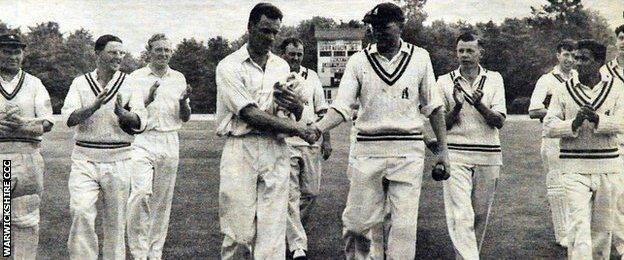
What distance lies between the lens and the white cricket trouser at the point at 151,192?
672 cm

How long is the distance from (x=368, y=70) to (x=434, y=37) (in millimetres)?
5175

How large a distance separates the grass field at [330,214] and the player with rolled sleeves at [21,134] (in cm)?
92

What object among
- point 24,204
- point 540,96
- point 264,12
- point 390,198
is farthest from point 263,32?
point 540,96

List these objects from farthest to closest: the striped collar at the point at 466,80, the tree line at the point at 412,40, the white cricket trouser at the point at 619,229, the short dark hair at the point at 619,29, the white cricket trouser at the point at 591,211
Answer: the tree line at the point at 412,40
the short dark hair at the point at 619,29
the striped collar at the point at 466,80
the white cricket trouser at the point at 619,229
the white cricket trouser at the point at 591,211

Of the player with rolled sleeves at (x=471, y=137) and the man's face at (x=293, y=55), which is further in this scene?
the man's face at (x=293, y=55)

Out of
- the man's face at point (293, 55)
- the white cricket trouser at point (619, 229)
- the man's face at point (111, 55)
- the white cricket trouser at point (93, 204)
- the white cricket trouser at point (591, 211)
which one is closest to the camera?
the white cricket trouser at point (591, 211)

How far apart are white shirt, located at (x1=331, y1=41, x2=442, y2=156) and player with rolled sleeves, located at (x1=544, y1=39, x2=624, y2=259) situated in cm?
126

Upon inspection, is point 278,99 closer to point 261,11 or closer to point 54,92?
point 261,11

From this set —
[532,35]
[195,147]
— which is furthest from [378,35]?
[195,147]

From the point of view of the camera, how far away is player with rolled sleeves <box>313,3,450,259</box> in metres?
5.10

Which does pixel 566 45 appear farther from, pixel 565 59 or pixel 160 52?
pixel 160 52

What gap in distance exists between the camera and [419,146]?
16.9 ft

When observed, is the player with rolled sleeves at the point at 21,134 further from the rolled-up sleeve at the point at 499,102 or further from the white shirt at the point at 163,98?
the rolled-up sleeve at the point at 499,102

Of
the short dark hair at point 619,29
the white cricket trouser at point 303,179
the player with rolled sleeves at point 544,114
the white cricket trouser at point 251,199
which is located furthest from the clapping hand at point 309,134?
the short dark hair at point 619,29
